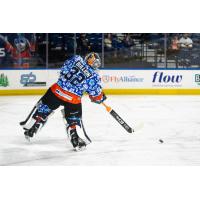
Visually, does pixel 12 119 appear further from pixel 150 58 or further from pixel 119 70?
pixel 150 58

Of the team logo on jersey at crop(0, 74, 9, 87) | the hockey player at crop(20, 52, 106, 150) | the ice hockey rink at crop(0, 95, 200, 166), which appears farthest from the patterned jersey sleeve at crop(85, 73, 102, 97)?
the team logo on jersey at crop(0, 74, 9, 87)

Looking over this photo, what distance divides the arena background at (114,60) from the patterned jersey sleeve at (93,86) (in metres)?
Answer: 0.50

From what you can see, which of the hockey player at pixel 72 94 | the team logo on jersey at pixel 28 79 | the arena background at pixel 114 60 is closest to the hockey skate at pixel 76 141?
the hockey player at pixel 72 94

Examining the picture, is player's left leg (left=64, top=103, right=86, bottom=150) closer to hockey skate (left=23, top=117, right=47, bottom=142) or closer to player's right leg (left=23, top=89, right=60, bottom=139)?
player's right leg (left=23, top=89, right=60, bottom=139)

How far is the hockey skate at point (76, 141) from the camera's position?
14.5 ft

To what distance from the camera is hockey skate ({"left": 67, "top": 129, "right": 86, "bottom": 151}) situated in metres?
4.42

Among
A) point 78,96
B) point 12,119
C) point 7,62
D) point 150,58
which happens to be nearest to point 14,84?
point 7,62

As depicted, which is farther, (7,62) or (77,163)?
(7,62)

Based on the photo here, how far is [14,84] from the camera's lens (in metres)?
6.71

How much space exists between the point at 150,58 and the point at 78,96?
3.36 m

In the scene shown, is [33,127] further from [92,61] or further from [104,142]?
[92,61]

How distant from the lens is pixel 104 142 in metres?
4.65

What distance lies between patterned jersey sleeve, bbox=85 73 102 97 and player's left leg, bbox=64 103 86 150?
0.67 ft

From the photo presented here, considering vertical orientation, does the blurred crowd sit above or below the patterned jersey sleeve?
above
